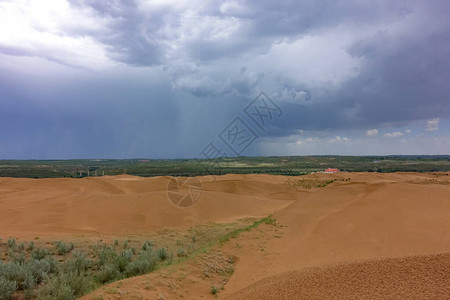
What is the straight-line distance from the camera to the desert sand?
4676 mm

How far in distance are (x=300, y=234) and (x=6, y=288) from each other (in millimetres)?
8451

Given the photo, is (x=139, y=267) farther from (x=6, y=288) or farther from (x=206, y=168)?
(x=206, y=168)

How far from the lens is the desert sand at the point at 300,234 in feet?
15.3

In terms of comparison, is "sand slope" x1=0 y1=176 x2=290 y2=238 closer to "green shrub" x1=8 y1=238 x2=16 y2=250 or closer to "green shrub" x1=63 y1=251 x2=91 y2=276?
"green shrub" x1=8 y1=238 x2=16 y2=250

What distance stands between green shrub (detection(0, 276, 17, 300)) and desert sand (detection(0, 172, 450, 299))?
2257mm

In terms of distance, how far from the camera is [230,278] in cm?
714

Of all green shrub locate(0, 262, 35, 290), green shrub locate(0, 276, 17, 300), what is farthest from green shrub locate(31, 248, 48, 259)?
green shrub locate(0, 276, 17, 300)

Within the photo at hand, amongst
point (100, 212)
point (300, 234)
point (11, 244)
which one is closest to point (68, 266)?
point (11, 244)

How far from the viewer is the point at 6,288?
5855 mm

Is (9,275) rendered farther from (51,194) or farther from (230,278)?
(51,194)

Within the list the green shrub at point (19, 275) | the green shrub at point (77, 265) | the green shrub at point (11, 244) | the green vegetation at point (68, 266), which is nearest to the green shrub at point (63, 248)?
the green vegetation at point (68, 266)

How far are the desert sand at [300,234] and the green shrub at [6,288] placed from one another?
7.40 feet

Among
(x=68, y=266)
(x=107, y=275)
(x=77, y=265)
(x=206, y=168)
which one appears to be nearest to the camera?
(x=107, y=275)

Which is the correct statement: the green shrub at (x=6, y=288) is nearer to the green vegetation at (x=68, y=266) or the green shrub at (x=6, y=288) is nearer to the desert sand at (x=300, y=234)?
the green vegetation at (x=68, y=266)
